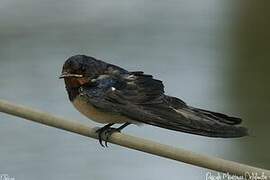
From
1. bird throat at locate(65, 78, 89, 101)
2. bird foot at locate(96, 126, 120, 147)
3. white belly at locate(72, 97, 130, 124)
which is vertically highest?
bird throat at locate(65, 78, 89, 101)

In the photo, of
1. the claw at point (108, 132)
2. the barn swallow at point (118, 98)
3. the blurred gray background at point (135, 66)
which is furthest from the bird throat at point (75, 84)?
the blurred gray background at point (135, 66)

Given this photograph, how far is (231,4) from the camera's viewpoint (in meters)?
4.57

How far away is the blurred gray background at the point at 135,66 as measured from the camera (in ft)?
10.4

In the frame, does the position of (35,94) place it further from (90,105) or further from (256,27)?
(90,105)

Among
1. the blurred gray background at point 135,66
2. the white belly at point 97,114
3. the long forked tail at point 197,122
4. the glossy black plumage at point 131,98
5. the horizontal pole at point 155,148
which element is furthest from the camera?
the blurred gray background at point 135,66

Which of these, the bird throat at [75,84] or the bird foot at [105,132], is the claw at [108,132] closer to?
the bird foot at [105,132]

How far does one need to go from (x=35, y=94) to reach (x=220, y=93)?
2.55 ft

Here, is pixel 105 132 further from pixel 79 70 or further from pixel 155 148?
pixel 155 148

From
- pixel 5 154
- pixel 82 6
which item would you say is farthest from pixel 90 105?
pixel 82 6

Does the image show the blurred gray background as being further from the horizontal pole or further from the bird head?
the horizontal pole

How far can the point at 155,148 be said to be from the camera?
46.9 inches

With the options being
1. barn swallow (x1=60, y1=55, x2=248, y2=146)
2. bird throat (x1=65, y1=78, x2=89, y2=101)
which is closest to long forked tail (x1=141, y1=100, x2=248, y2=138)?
barn swallow (x1=60, y1=55, x2=248, y2=146)

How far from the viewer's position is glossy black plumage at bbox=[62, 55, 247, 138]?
4.65 ft

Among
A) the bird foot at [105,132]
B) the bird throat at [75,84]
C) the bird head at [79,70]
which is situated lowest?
the bird foot at [105,132]
